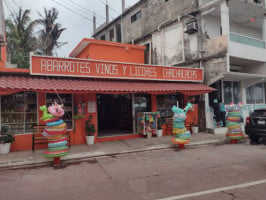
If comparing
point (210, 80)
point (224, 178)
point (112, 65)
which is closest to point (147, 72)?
point (112, 65)

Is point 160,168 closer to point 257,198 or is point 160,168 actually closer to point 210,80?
point 257,198

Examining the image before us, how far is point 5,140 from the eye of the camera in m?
7.32

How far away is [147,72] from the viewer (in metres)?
10.3

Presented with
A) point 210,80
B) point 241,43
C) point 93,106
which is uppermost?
point 241,43

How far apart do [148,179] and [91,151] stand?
3.50 metres

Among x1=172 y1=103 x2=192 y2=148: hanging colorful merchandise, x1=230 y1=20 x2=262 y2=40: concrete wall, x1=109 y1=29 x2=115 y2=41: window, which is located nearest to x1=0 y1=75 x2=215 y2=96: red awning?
x1=172 y1=103 x2=192 y2=148: hanging colorful merchandise

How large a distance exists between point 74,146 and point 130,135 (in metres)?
2.95

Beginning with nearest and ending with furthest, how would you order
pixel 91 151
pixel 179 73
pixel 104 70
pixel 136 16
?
pixel 91 151, pixel 104 70, pixel 179 73, pixel 136 16

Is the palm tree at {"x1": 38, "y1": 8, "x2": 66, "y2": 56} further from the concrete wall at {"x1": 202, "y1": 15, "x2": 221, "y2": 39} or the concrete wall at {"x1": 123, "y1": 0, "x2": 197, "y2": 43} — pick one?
the concrete wall at {"x1": 202, "y1": 15, "x2": 221, "y2": 39}

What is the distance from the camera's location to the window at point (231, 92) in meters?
12.9

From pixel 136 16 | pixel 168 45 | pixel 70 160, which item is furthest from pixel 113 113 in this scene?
pixel 136 16

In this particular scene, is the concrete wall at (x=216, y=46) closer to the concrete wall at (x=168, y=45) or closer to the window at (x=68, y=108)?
the concrete wall at (x=168, y=45)

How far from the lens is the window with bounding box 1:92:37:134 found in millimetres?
7902

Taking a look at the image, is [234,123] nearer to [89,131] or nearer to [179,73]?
[179,73]
